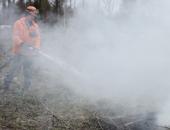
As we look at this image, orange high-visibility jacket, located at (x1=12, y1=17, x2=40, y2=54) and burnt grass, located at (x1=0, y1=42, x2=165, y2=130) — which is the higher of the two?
orange high-visibility jacket, located at (x1=12, y1=17, x2=40, y2=54)

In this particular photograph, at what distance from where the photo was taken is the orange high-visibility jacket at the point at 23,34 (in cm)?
840

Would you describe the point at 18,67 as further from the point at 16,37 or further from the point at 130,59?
the point at 130,59

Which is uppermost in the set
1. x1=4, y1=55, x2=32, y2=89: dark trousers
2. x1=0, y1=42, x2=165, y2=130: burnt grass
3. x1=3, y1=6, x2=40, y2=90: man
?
x1=3, y1=6, x2=40, y2=90: man

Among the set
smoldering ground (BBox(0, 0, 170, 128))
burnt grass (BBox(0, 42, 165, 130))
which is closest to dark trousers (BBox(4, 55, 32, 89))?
burnt grass (BBox(0, 42, 165, 130))

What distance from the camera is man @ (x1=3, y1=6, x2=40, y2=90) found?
8414 millimetres

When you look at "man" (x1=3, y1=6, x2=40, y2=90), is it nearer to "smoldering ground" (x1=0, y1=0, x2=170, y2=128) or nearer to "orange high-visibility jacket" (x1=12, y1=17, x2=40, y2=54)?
"orange high-visibility jacket" (x1=12, y1=17, x2=40, y2=54)

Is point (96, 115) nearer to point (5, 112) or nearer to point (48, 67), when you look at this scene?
point (5, 112)

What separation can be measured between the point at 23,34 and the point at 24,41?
156 mm

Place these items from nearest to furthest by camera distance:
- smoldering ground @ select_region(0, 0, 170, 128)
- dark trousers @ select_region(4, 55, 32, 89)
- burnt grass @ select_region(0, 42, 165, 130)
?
burnt grass @ select_region(0, 42, 165, 130), dark trousers @ select_region(4, 55, 32, 89), smoldering ground @ select_region(0, 0, 170, 128)

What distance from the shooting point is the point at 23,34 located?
27.9 ft

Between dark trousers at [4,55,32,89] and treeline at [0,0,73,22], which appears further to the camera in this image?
treeline at [0,0,73,22]

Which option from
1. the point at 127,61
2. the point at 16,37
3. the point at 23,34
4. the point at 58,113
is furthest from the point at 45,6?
the point at 58,113

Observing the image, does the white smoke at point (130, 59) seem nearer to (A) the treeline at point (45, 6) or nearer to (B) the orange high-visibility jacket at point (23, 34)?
(B) the orange high-visibility jacket at point (23, 34)

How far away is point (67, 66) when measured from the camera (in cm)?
1136
